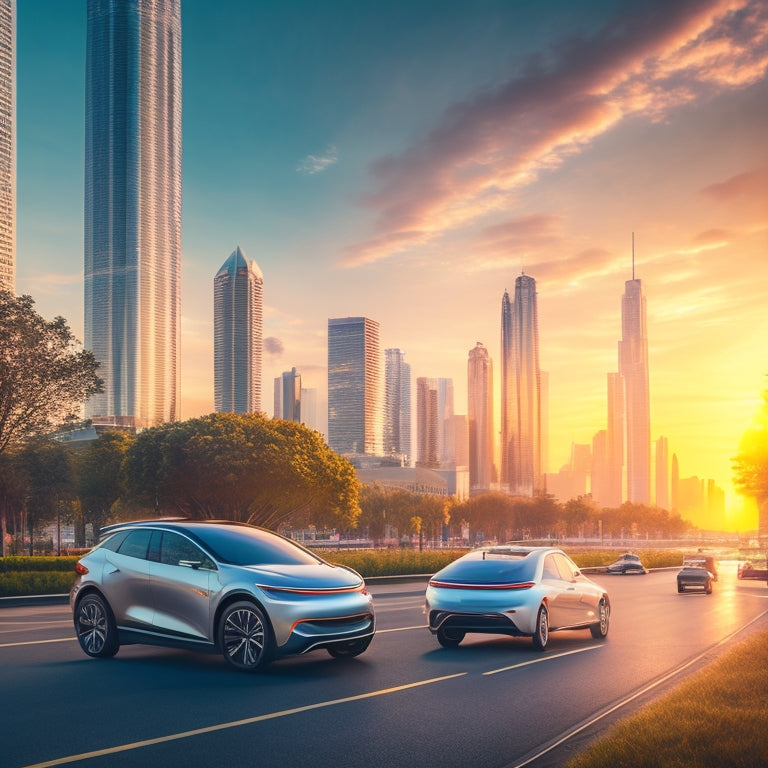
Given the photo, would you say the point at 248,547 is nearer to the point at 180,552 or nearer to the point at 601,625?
the point at 180,552

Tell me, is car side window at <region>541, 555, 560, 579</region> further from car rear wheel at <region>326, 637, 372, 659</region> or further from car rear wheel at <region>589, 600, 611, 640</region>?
car rear wheel at <region>326, 637, 372, 659</region>

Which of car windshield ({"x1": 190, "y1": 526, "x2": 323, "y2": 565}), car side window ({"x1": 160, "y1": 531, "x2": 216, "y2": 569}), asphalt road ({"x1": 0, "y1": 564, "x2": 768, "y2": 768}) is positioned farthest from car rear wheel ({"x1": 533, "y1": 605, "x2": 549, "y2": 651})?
car side window ({"x1": 160, "y1": 531, "x2": 216, "y2": 569})

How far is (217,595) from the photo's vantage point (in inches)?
444

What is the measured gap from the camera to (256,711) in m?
8.93

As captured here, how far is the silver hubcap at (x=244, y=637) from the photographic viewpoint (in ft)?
36.2

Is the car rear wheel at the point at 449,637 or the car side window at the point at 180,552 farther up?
the car side window at the point at 180,552

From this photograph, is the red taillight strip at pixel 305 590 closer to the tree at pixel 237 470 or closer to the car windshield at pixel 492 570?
the car windshield at pixel 492 570

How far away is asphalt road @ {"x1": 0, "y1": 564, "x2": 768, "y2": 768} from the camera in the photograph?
7.38 meters

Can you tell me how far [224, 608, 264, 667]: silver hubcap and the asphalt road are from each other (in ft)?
0.71

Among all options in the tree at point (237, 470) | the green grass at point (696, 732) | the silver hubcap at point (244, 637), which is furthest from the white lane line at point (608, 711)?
the tree at point (237, 470)

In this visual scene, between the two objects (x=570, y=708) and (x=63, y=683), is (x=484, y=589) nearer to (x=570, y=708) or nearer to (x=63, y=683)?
(x=570, y=708)

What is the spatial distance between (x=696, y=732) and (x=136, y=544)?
7.62 meters

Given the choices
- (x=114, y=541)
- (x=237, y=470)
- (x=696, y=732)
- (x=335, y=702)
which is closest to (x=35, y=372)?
(x=237, y=470)

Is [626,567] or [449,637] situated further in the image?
[626,567]
